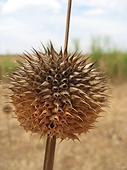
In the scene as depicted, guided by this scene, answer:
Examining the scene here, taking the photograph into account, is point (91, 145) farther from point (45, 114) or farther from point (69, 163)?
point (45, 114)

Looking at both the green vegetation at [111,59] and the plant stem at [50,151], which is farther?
the green vegetation at [111,59]

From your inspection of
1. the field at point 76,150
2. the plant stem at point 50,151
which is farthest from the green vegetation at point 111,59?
the plant stem at point 50,151

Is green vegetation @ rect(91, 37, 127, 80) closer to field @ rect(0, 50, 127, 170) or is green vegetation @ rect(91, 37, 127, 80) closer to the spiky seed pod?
field @ rect(0, 50, 127, 170)

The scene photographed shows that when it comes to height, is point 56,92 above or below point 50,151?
above

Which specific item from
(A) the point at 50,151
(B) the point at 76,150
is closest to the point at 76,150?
(B) the point at 76,150

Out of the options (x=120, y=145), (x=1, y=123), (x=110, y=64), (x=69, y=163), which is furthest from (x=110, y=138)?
(x=110, y=64)

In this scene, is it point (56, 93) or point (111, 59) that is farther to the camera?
point (111, 59)

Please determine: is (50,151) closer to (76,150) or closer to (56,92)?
(56,92)

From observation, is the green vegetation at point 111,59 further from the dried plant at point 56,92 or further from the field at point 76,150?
the dried plant at point 56,92
